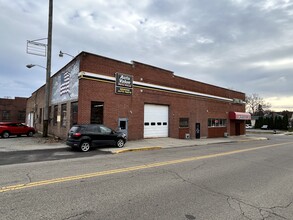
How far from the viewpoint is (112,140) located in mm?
14875

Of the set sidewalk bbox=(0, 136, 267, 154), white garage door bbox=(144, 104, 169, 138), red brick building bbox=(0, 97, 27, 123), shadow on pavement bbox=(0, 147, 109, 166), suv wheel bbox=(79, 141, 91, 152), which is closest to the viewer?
shadow on pavement bbox=(0, 147, 109, 166)

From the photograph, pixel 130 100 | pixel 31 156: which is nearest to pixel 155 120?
pixel 130 100

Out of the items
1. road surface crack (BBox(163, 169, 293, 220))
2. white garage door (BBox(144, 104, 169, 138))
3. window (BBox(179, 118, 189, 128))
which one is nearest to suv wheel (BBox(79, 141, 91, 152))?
white garage door (BBox(144, 104, 169, 138))

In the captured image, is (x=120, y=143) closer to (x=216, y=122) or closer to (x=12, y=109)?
(x=216, y=122)

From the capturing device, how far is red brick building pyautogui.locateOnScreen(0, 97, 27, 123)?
2079 inches

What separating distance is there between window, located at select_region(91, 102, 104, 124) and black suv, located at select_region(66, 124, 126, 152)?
3.67 m

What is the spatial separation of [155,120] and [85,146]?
33.7 ft

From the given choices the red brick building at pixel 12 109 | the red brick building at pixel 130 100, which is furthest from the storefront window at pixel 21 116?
the red brick building at pixel 130 100

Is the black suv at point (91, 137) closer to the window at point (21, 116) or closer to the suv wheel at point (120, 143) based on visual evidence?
the suv wheel at point (120, 143)

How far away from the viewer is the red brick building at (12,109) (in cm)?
5281

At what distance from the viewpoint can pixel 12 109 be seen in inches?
2119

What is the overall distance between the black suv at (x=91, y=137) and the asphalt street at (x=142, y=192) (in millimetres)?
4630

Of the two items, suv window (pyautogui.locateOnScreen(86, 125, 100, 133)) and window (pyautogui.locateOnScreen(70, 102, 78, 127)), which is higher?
window (pyautogui.locateOnScreen(70, 102, 78, 127))

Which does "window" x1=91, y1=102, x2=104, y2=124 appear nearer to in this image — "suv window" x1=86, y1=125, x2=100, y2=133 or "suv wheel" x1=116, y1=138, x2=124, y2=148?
"suv wheel" x1=116, y1=138, x2=124, y2=148
